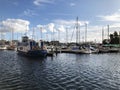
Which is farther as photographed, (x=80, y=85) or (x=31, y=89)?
(x=80, y=85)

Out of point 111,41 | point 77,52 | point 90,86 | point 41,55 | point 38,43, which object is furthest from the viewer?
point 111,41

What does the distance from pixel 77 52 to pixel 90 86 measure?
240ft

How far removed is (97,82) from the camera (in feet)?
88.6

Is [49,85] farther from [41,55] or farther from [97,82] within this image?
[41,55]

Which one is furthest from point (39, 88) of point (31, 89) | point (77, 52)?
point (77, 52)

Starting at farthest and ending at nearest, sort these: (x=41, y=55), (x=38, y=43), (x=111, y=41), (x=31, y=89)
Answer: (x=111, y=41) < (x=38, y=43) < (x=41, y=55) < (x=31, y=89)

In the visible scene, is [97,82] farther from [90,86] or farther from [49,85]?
[49,85]

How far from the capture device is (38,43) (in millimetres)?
76688

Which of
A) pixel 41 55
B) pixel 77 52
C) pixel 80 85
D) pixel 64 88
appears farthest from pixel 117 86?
→ pixel 77 52

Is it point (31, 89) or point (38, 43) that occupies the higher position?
point (38, 43)

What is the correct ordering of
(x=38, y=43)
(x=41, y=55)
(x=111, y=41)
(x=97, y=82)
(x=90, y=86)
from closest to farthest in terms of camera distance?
(x=90, y=86), (x=97, y=82), (x=41, y=55), (x=38, y=43), (x=111, y=41)

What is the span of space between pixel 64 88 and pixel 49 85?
247 cm

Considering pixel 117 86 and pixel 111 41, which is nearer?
pixel 117 86

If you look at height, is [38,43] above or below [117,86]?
above
